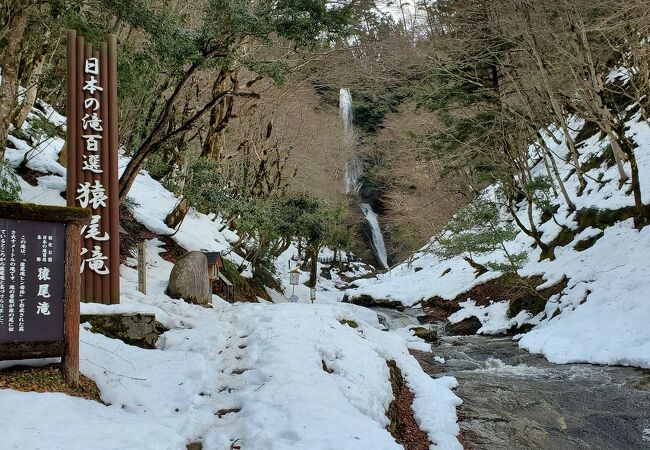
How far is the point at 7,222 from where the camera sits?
405 centimetres

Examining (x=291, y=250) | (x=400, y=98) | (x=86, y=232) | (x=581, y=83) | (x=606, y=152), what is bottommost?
(x=291, y=250)

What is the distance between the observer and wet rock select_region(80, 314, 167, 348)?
5930mm

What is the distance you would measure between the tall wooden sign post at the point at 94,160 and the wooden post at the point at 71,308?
2.38 metres

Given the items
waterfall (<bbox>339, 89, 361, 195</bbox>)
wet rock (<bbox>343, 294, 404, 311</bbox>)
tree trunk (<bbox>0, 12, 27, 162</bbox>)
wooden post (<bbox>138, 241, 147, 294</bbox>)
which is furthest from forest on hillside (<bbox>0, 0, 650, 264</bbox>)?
waterfall (<bbox>339, 89, 361, 195</bbox>)

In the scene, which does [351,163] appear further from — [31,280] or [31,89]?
[31,280]

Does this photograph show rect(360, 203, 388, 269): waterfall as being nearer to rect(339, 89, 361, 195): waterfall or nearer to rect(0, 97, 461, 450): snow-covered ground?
rect(339, 89, 361, 195): waterfall

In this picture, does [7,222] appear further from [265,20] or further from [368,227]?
[368,227]

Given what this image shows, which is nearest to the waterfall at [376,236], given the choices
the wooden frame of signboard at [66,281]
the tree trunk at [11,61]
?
the tree trunk at [11,61]

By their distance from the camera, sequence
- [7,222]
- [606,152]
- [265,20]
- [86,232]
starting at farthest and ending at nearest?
[606,152]
[265,20]
[86,232]
[7,222]

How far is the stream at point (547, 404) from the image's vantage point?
5.93 metres

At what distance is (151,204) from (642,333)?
1296 centimetres

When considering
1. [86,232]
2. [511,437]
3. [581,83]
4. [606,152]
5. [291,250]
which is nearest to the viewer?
[511,437]

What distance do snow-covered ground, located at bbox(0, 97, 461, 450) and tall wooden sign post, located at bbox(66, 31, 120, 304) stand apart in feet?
1.86

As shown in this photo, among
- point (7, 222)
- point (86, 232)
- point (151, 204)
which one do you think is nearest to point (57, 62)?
point (151, 204)
